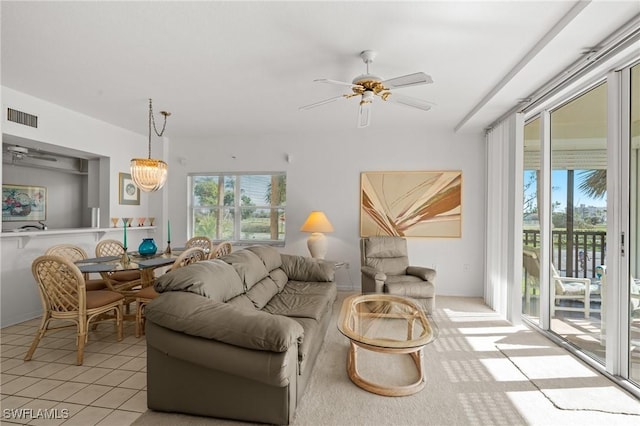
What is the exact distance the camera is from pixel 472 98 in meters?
3.74

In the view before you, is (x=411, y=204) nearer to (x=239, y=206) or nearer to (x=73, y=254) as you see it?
(x=239, y=206)

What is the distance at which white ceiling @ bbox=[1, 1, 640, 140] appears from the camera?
7.02 feet

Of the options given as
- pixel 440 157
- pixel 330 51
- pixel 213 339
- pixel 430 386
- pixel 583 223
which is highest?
pixel 330 51

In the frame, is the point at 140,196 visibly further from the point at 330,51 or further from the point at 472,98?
the point at 472,98

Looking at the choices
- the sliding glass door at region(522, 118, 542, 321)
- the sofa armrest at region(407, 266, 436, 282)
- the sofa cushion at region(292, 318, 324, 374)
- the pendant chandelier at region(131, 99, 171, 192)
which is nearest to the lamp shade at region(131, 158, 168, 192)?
the pendant chandelier at region(131, 99, 171, 192)

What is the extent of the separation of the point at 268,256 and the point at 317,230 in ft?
4.44

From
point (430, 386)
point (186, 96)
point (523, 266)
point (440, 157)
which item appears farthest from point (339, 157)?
point (430, 386)

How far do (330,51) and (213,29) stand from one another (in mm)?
911

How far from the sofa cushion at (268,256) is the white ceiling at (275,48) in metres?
1.75

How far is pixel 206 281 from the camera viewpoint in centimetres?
225

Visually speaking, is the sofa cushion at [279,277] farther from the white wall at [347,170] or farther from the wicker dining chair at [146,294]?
the white wall at [347,170]

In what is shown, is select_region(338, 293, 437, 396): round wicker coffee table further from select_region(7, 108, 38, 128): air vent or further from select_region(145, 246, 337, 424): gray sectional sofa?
select_region(7, 108, 38, 128): air vent

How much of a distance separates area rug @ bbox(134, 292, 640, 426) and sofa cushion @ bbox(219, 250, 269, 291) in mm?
904

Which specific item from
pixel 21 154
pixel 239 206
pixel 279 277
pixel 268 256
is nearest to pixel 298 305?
pixel 279 277
